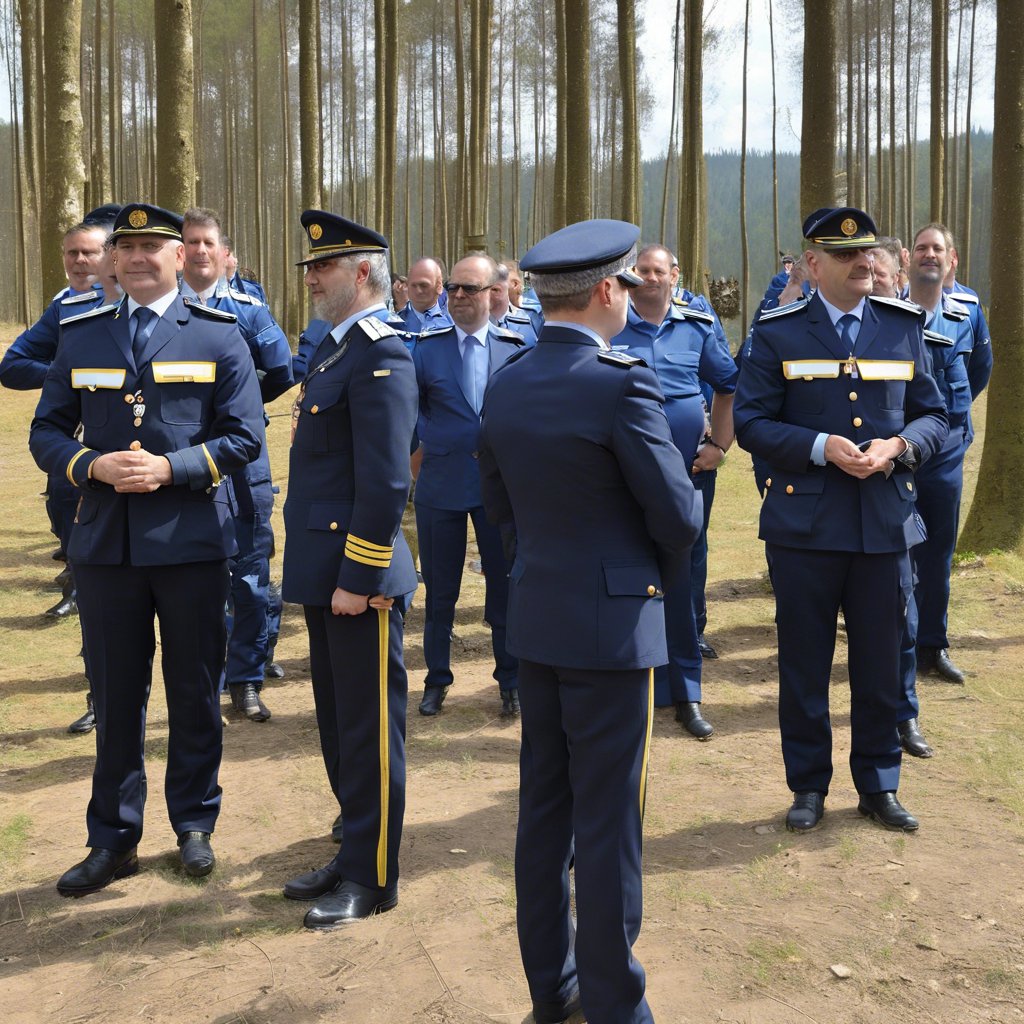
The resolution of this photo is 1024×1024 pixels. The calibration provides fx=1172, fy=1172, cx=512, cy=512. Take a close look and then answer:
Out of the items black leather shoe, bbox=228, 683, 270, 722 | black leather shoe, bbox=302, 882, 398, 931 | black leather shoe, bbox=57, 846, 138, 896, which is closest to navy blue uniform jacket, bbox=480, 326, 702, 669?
black leather shoe, bbox=302, 882, 398, 931

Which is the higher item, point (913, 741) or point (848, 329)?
point (848, 329)

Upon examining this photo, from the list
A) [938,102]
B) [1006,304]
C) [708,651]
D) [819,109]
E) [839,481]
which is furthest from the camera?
[938,102]

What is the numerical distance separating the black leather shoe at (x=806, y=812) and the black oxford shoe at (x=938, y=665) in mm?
2161

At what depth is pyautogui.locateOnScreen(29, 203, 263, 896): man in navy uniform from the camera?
4.00 m

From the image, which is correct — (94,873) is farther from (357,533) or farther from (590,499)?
(590,499)

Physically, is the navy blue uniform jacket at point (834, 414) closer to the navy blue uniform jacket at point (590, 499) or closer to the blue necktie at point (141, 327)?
the navy blue uniform jacket at point (590, 499)

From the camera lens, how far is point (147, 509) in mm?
3982

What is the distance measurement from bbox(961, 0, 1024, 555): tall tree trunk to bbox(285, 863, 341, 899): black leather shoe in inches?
256

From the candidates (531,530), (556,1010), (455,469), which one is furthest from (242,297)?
(556,1010)

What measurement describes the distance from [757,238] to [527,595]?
112212mm

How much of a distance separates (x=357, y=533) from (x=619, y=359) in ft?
3.99

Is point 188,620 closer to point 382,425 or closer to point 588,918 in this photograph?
point 382,425

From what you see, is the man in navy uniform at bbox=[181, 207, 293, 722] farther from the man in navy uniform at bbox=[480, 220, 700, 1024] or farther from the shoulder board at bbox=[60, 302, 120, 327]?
the man in navy uniform at bbox=[480, 220, 700, 1024]

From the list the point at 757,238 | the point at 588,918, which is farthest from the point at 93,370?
the point at 757,238
